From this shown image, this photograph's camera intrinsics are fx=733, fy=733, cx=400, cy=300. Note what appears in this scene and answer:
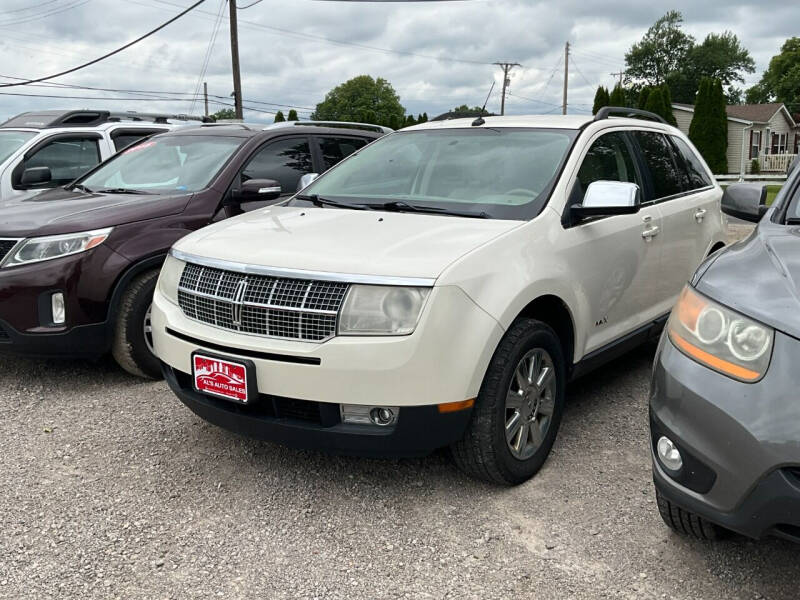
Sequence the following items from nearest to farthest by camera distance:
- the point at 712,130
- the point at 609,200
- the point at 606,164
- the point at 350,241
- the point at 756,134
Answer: the point at 350,241 → the point at 609,200 → the point at 606,164 → the point at 712,130 → the point at 756,134

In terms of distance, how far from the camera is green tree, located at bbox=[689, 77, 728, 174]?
31188 mm

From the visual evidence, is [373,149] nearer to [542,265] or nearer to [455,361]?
[542,265]

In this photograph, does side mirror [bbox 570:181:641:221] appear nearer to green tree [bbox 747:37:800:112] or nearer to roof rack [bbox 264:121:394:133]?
roof rack [bbox 264:121:394:133]

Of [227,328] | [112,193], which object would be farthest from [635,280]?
[112,193]

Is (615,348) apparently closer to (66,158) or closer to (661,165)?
(661,165)

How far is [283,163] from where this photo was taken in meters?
5.77

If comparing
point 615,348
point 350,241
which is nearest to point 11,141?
point 350,241

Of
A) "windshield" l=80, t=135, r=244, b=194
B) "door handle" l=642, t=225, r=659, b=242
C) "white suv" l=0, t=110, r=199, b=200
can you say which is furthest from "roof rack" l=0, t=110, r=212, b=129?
"door handle" l=642, t=225, r=659, b=242

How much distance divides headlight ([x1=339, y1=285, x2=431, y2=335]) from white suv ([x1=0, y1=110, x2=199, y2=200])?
15.9 ft

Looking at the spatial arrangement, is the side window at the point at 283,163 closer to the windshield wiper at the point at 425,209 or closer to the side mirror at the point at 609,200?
the windshield wiper at the point at 425,209

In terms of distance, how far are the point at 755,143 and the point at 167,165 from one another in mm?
46098

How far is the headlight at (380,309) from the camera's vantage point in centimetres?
279

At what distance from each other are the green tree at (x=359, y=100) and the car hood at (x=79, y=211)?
85.3 meters

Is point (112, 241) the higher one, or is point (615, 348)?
point (112, 241)
